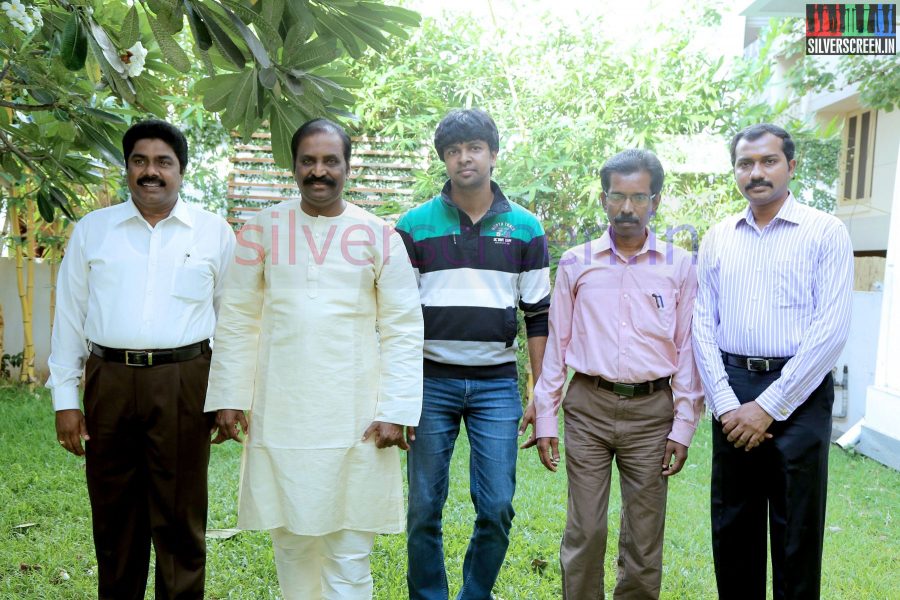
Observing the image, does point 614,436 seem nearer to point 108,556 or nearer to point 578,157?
point 108,556

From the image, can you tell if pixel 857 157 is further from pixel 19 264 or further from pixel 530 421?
pixel 19 264

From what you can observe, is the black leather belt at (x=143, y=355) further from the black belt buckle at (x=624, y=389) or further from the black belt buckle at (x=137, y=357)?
the black belt buckle at (x=624, y=389)

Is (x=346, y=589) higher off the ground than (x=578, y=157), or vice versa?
(x=578, y=157)

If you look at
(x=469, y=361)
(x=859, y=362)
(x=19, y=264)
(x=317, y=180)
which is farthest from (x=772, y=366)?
(x=19, y=264)

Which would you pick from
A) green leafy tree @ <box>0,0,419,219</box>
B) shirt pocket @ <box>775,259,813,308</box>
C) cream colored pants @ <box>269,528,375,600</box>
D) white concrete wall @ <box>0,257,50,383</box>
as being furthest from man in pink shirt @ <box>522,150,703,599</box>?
white concrete wall @ <box>0,257,50,383</box>

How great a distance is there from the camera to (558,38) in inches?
296

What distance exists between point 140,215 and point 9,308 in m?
6.72

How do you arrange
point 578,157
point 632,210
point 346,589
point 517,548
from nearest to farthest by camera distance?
1. point 346,589
2. point 632,210
3. point 517,548
4. point 578,157

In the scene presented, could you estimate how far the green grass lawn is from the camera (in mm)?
3629

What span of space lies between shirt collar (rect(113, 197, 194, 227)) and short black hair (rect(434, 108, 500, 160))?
925mm

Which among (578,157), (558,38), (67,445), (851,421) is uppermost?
(558,38)

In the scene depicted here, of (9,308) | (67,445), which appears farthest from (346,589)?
(9,308)

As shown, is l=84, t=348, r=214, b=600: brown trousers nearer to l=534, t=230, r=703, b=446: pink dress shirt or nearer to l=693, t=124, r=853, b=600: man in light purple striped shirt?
l=534, t=230, r=703, b=446: pink dress shirt

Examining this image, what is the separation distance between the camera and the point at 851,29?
296 inches
